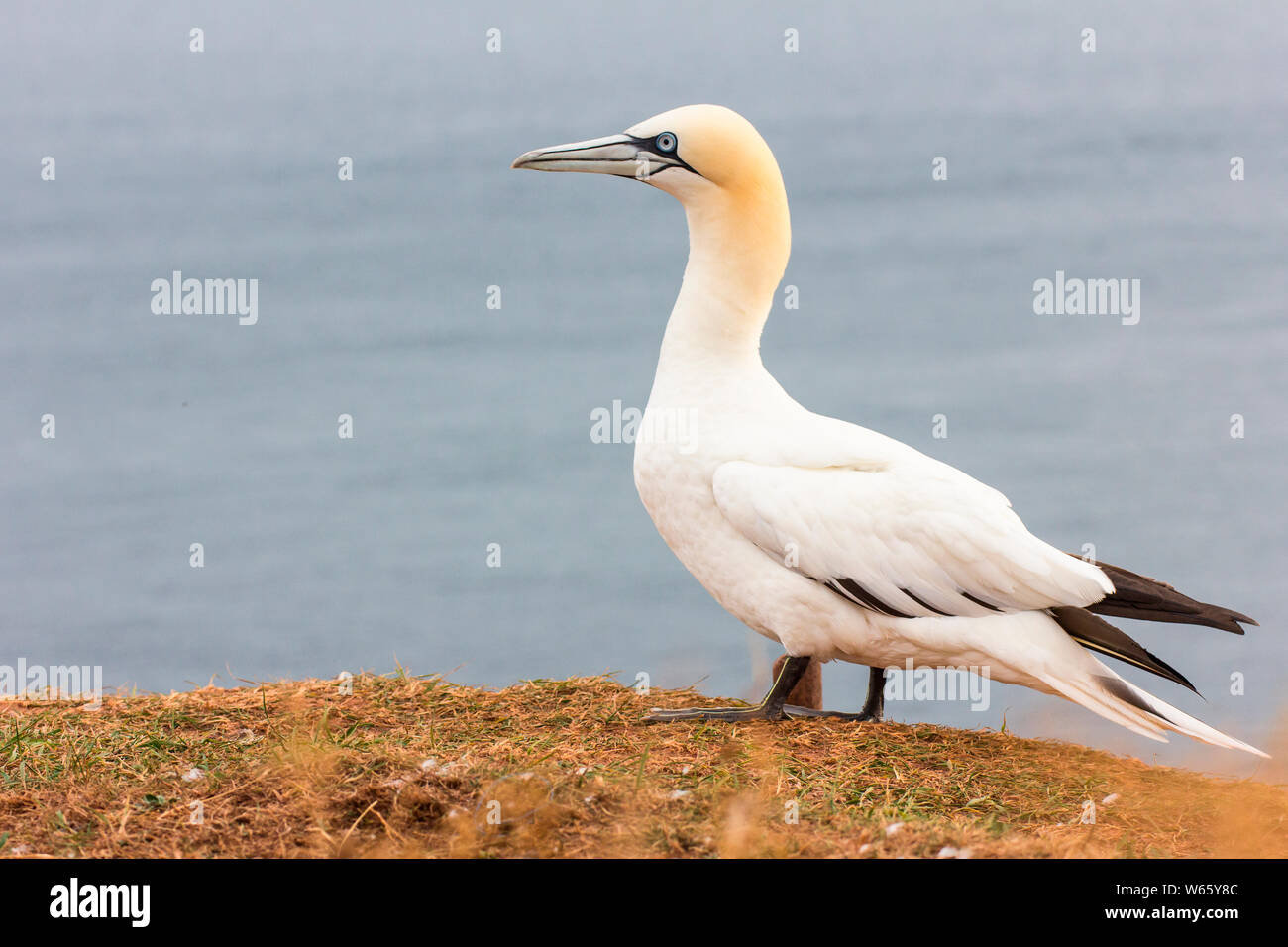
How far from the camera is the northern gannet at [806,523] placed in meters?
7.34

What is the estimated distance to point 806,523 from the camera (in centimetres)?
748

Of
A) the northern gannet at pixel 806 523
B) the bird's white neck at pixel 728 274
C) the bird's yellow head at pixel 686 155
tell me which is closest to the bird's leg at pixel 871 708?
the northern gannet at pixel 806 523

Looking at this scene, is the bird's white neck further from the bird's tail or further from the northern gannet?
the bird's tail

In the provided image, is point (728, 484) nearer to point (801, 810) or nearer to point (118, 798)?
point (801, 810)

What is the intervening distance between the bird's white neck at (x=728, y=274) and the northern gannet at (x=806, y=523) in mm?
11

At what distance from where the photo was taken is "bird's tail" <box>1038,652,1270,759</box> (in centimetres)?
705

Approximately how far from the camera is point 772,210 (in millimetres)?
8094

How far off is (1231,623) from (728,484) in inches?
106

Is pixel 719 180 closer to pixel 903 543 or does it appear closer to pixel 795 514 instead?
pixel 795 514

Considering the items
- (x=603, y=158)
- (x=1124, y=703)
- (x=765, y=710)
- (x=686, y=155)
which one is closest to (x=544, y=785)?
(x=765, y=710)

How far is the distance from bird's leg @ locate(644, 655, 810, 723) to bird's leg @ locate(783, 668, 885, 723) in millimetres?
187

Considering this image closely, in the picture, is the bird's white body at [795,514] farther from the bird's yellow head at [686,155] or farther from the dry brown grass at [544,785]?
the bird's yellow head at [686,155]

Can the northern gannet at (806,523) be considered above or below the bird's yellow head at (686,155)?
below
